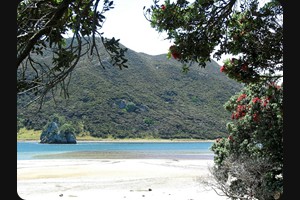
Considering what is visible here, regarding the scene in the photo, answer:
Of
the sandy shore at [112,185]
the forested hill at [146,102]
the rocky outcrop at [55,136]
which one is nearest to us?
the sandy shore at [112,185]

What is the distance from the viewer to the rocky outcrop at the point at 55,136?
5884 cm

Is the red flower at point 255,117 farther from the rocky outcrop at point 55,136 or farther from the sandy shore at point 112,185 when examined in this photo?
the rocky outcrop at point 55,136

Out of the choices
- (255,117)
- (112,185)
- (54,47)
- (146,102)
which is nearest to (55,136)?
(146,102)

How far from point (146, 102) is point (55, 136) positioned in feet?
52.9

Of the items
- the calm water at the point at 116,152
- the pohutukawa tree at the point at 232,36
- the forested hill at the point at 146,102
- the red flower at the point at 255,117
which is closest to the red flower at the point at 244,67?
the pohutukawa tree at the point at 232,36

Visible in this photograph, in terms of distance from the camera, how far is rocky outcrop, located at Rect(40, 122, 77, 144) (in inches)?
2317

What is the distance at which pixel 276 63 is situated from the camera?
17.7 feet

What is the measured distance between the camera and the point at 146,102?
65375 millimetres

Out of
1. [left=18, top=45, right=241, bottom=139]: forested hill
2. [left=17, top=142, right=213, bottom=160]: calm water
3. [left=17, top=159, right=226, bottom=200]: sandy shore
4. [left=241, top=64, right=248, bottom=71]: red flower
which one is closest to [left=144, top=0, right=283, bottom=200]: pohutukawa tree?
[left=241, top=64, right=248, bottom=71]: red flower

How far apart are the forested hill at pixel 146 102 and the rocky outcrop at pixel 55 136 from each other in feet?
5.21

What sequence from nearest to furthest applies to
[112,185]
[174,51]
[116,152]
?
[174,51], [112,185], [116,152]

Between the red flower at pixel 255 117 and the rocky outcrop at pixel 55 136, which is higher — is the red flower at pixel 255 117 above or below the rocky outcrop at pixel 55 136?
above

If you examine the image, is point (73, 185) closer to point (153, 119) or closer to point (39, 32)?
point (39, 32)

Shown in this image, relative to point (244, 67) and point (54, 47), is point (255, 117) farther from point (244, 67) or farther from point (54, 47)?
point (54, 47)
